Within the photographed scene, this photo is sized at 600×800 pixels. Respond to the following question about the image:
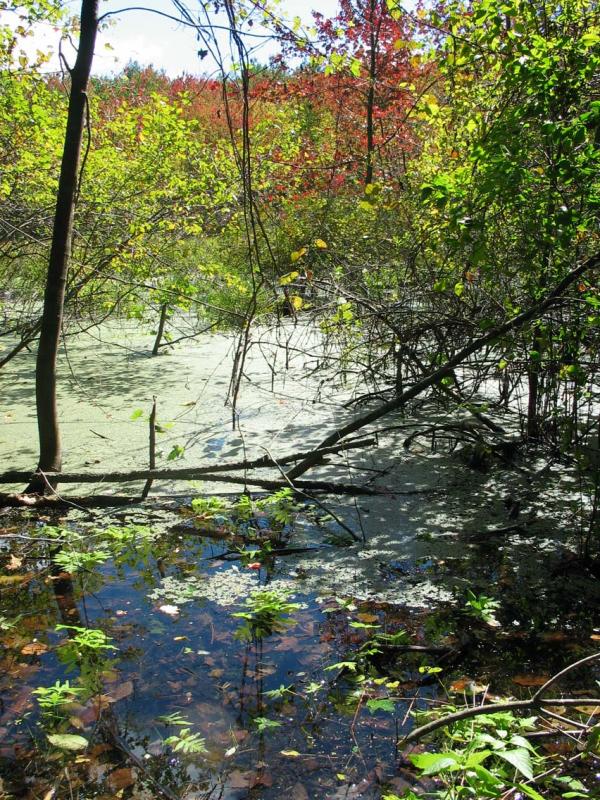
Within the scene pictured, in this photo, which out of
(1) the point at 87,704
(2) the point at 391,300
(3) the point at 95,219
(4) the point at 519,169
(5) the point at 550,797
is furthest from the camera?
(3) the point at 95,219

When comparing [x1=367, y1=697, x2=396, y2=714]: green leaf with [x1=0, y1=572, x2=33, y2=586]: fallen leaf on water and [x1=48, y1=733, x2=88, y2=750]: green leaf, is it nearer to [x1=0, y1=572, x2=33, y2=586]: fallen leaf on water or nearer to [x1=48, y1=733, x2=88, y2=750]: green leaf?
[x1=48, y1=733, x2=88, y2=750]: green leaf

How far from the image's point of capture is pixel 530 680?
2.11 meters

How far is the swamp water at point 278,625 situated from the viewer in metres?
1.79

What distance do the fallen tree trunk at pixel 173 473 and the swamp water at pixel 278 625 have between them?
171 mm

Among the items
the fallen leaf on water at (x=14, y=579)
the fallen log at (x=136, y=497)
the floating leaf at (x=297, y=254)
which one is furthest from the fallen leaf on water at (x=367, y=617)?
the floating leaf at (x=297, y=254)

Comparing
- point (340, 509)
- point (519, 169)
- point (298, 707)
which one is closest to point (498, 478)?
point (340, 509)

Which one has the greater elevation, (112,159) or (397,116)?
(397,116)

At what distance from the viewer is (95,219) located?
5020mm

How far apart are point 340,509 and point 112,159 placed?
3424 millimetres

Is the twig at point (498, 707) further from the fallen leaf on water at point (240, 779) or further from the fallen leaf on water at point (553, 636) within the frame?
the fallen leaf on water at point (553, 636)

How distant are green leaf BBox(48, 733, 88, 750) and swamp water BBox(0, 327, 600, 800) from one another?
3 cm

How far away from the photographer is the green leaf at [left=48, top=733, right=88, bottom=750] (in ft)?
5.95

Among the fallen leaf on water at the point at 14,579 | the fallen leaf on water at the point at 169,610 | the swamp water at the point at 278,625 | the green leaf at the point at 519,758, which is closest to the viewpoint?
the green leaf at the point at 519,758

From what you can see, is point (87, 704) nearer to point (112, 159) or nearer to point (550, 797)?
point (550, 797)
